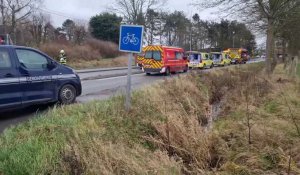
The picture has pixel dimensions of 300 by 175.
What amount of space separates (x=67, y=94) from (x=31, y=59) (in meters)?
1.45

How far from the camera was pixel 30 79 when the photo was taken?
7.57m

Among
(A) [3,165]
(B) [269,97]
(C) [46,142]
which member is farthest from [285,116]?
(A) [3,165]

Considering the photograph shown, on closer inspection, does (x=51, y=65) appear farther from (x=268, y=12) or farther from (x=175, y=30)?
(x=175, y=30)

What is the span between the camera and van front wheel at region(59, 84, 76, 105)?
8.59 meters

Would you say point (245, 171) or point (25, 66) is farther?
point (25, 66)

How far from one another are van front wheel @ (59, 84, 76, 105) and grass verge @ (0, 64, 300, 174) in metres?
1.42

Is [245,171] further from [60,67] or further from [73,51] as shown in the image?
[73,51]

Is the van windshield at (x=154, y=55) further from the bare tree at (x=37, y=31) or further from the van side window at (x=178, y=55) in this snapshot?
the bare tree at (x=37, y=31)

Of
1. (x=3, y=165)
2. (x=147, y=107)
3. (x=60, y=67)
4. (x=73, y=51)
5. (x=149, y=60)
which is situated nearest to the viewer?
(x=3, y=165)

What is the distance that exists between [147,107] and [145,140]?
191 centimetres

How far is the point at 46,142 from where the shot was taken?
482cm

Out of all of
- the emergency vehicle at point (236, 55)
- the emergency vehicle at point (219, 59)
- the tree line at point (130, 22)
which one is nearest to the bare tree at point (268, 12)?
the tree line at point (130, 22)

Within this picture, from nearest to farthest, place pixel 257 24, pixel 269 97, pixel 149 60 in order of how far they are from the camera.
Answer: pixel 269 97 < pixel 257 24 < pixel 149 60

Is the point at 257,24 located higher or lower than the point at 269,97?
higher
